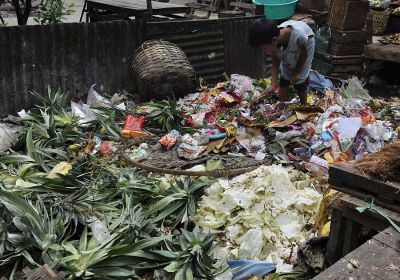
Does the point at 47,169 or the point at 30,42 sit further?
the point at 30,42

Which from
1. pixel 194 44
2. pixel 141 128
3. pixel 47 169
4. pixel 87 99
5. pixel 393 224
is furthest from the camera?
pixel 194 44

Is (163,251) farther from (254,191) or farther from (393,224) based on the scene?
(393,224)

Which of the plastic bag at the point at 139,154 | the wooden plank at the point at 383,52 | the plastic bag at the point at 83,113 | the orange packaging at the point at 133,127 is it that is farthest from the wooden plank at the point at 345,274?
the wooden plank at the point at 383,52

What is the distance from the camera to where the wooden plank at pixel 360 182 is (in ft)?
8.74

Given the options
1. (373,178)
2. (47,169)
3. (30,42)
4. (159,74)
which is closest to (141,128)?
(159,74)

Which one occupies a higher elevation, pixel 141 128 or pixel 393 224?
pixel 393 224

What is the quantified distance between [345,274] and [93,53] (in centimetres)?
561

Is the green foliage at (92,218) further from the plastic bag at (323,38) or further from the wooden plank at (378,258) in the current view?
the plastic bag at (323,38)

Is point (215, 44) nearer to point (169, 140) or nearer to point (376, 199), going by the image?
point (169, 140)

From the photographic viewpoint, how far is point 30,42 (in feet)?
21.2

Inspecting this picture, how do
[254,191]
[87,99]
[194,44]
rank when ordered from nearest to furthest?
[254,191] → [87,99] → [194,44]

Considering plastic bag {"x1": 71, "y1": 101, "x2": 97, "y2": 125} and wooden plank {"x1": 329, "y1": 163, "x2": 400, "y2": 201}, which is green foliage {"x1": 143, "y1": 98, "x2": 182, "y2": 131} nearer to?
plastic bag {"x1": 71, "y1": 101, "x2": 97, "y2": 125}

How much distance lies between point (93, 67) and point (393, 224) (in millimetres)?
5462

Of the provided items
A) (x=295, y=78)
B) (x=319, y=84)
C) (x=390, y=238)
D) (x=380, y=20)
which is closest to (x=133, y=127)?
(x=295, y=78)
